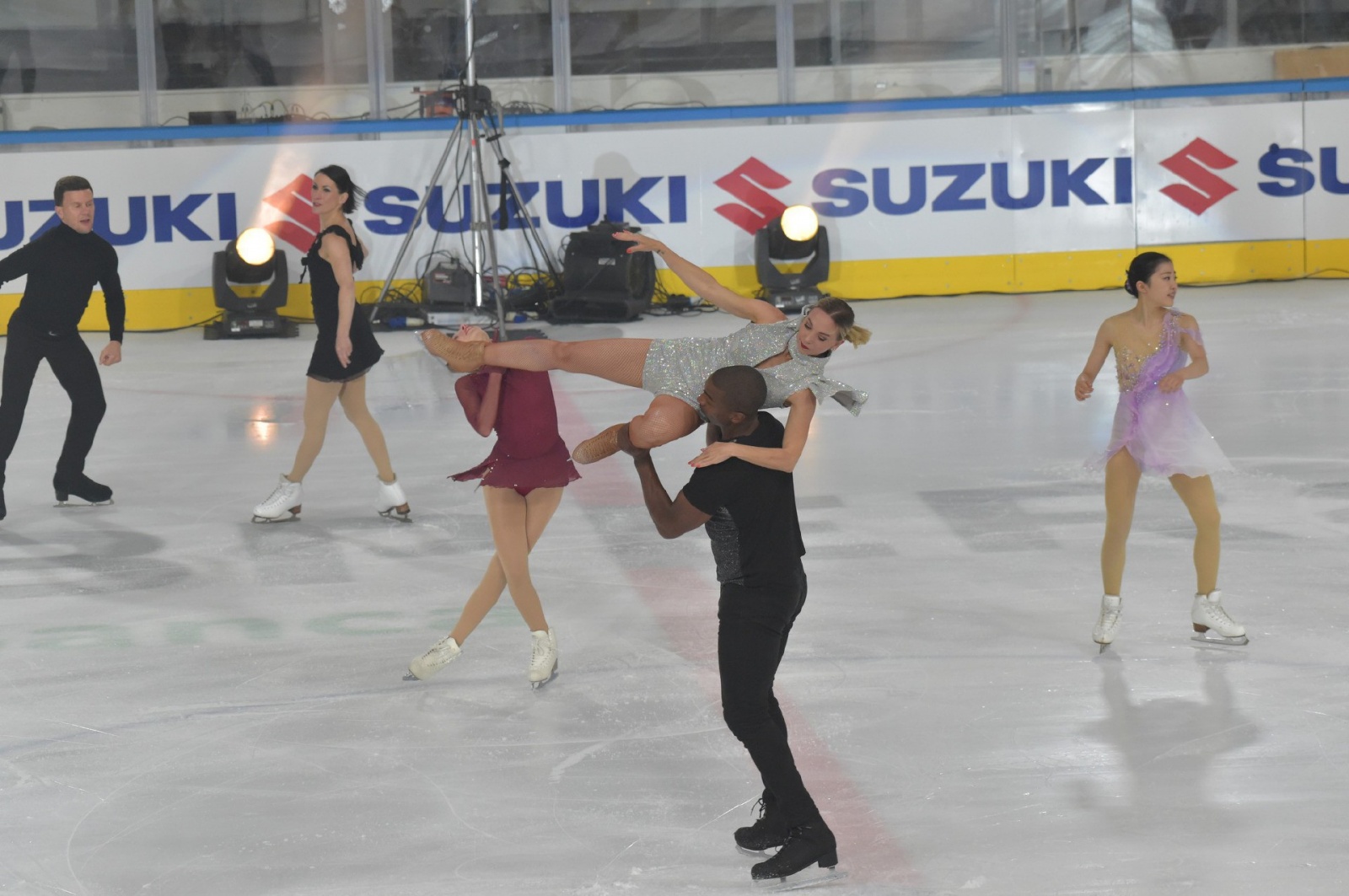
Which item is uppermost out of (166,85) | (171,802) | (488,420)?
(166,85)

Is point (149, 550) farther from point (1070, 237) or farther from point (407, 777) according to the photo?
point (1070, 237)

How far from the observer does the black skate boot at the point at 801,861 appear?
12.2ft

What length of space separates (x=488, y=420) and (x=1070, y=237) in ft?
37.7

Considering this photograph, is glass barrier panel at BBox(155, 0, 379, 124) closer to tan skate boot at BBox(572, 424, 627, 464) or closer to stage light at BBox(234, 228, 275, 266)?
stage light at BBox(234, 228, 275, 266)

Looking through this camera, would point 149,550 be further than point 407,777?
Yes

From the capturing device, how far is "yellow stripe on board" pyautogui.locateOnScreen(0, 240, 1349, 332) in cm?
1528

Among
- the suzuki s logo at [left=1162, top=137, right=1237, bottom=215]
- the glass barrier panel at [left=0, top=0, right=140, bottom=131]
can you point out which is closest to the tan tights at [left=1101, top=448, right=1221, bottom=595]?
the suzuki s logo at [left=1162, top=137, right=1237, bottom=215]

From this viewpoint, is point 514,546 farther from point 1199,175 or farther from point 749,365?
point 1199,175

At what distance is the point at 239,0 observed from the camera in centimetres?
1516

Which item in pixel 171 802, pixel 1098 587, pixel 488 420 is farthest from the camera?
pixel 1098 587

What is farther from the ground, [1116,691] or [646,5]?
[646,5]

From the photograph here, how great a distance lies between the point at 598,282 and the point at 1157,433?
9191 mm

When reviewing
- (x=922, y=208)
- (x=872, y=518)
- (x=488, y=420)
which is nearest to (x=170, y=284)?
(x=922, y=208)

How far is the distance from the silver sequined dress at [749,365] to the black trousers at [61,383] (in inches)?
173
